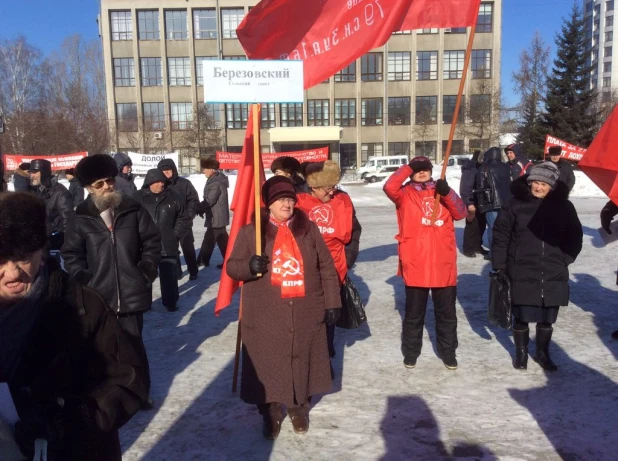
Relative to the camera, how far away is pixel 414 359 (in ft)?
15.5

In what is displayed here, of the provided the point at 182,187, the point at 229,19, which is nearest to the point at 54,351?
the point at 182,187

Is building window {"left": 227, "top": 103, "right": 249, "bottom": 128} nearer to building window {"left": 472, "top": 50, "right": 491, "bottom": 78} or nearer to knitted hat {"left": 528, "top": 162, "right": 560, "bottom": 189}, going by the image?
building window {"left": 472, "top": 50, "right": 491, "bottom": 78}

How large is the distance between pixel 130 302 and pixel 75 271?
42 centimetres

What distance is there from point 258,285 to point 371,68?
52959 mm

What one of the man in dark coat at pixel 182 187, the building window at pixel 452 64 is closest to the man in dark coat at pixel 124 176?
the man in dark coat at pixel 182 187

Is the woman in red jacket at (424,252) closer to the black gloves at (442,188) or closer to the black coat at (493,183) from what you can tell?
the black gloves at (442,188)

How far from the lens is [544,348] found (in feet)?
15.1

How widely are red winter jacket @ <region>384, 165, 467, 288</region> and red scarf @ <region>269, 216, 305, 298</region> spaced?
4.40 feet

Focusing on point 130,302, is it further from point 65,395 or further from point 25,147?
point 25,147

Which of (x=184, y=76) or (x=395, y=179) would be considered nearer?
(x=395, y=179)

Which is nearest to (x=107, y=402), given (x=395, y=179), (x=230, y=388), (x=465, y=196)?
(x=230, y=388)

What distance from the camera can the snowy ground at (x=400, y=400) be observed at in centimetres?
341

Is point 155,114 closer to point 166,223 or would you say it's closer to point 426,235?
point 166,223

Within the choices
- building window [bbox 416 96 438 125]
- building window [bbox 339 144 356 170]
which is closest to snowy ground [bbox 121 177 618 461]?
building window [bbox 339 144 356 170]
